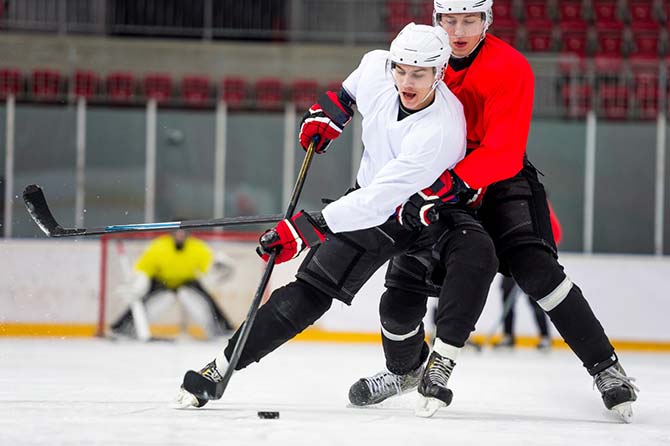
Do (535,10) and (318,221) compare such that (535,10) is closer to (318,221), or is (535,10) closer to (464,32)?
(464,32)

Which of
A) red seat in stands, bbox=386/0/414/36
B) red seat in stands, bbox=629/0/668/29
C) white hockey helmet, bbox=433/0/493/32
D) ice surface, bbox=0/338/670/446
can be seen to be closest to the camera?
ice surface, bbox=0/338/670/446

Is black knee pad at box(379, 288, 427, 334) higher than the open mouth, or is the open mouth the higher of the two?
the open mouth

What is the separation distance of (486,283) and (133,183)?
5665mm

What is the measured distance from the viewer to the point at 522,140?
2762mm

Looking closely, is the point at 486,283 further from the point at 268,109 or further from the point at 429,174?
the point at 268,109

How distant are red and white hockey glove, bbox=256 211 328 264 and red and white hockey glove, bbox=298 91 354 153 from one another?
438 mm

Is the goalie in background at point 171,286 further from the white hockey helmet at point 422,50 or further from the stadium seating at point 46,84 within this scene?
the white hockey helmet at point 422,50

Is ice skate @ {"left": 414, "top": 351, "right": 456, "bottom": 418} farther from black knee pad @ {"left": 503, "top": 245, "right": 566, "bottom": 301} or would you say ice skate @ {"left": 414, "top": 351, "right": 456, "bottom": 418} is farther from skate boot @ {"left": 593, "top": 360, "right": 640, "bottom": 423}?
skate boot @ {"left": 593, "top": 360, "right": 640, "bottom": 423}

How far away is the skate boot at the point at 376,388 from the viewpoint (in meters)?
3.01

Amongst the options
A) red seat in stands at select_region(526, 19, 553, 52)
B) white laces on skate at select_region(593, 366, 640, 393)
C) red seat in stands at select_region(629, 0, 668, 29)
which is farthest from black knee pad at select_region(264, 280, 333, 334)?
red seat in stands at select_region(629, 0, 668, 29)

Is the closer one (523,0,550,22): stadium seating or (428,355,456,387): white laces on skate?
(428,355,456,387): white laces on skate

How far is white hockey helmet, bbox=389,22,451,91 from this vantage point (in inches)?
105

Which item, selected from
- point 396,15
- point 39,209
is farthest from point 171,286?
point 39,209

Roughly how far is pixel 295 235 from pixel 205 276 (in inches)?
187
